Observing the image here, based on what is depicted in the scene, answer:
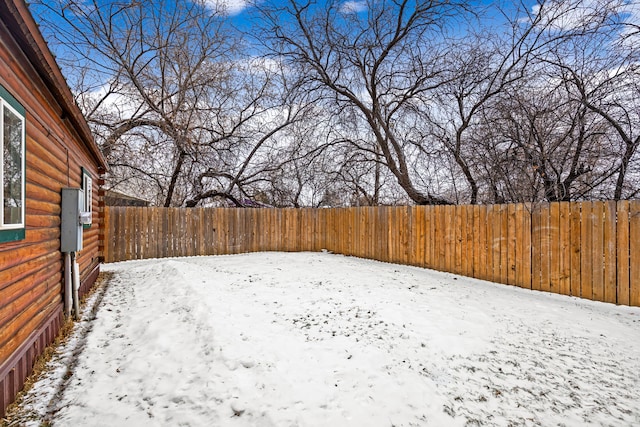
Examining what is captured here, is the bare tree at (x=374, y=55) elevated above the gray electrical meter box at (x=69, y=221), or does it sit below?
above

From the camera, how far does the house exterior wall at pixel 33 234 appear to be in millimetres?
2201

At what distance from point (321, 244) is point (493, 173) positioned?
530cm

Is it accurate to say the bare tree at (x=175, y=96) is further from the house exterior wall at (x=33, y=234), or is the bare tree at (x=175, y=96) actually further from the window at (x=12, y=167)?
the window at (x=12, y=167)

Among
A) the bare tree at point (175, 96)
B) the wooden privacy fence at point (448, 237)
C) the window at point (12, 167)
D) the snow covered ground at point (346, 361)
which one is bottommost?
the snow covered ground at point (346, 361)

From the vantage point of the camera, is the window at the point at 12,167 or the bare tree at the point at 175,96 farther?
the bare tree at the point at 175,96

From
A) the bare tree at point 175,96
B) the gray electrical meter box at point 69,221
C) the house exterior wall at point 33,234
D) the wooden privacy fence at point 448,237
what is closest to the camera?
the house exterior wall at point 33,234

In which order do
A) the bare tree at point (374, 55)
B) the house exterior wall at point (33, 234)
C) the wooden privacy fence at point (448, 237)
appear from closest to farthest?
the house exterior wall at point (33, 234) → the wooden privacy fence at point (448, 237) → the bare tree at point (374, 55)

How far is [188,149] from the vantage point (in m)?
10.4

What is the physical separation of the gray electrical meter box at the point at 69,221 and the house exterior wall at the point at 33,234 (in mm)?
72

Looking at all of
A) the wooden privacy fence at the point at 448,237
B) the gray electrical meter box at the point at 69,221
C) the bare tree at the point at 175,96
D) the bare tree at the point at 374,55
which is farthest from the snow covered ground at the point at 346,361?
the bare tree at the point at 175,96

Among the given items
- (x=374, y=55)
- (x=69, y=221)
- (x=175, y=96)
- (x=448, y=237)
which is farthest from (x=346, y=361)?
(x=175, y=96)

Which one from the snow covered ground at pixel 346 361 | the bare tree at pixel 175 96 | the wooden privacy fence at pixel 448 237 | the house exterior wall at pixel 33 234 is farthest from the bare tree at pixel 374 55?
the house exterior wall at pixel 33 234

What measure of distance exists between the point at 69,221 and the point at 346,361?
333 centimetres

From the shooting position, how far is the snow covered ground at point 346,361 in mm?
2148
